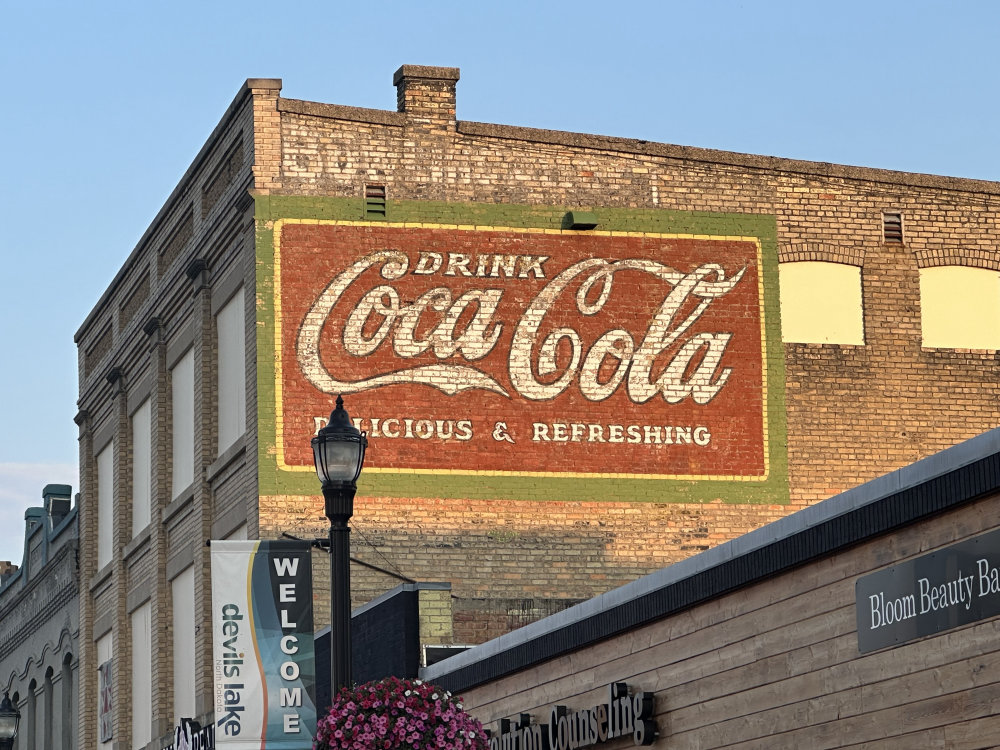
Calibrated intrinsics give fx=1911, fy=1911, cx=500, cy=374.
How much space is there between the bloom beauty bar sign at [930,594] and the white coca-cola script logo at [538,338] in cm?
1539

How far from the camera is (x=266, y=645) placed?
70.6 ft

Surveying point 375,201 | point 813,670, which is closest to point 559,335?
point 375,201

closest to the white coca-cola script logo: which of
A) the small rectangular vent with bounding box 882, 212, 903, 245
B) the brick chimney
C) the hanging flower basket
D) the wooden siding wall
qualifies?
the brick chimney

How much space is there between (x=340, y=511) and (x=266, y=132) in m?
14.1

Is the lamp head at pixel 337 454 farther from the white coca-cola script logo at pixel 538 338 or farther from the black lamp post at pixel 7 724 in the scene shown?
the black lamp post at pixel 7 724

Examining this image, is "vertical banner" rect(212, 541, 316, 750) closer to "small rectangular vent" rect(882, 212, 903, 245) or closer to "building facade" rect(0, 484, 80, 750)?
"small rectangular vent" rect(882, 212, 903, 245)

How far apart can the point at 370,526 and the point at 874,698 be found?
1533 centimetres

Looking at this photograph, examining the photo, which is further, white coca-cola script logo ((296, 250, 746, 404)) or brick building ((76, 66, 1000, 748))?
white coca-cola script logo ((296, 250, 746, 404))

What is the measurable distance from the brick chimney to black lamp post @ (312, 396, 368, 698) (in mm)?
13790

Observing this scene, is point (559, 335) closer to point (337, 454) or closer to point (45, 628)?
point (337, 454)

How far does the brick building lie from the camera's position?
28.0 metres

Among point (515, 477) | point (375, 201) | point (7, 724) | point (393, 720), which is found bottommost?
point (393, 720)

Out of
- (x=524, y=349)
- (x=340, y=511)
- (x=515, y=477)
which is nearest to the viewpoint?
(x=340, y=511)

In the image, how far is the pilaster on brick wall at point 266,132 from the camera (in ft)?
93.5
